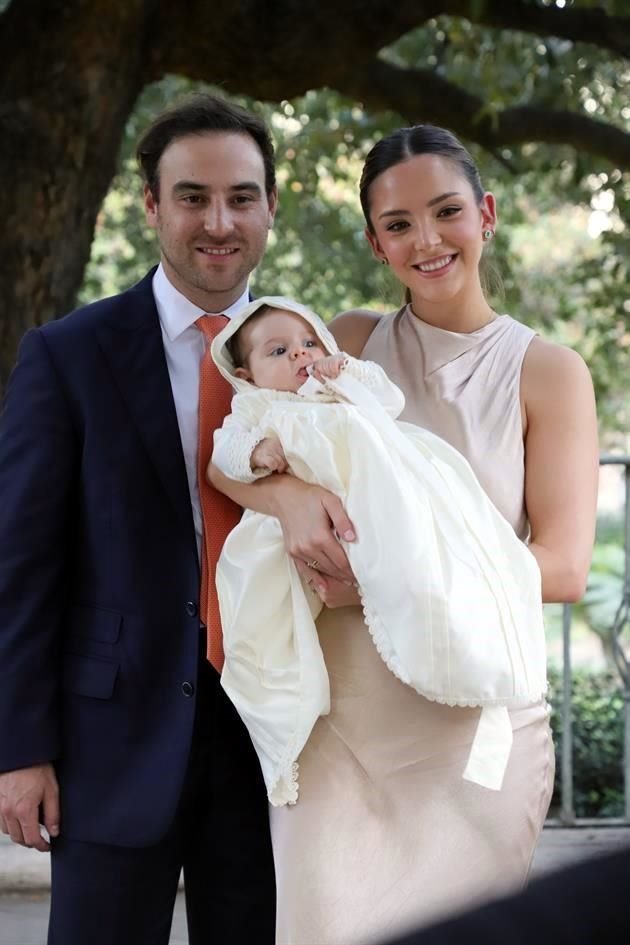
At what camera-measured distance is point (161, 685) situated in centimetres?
222

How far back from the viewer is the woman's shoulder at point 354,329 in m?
2.35

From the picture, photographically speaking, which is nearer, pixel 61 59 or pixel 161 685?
pixel 161 685

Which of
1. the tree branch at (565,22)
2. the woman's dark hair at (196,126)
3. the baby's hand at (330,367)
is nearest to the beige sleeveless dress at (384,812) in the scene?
the baby's hand at (330,367)

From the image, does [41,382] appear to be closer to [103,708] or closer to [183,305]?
[183,305]

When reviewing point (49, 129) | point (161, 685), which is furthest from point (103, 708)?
point (49, 129)

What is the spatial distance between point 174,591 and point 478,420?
0.63 m

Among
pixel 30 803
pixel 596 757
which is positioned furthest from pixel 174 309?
pixel 596 757

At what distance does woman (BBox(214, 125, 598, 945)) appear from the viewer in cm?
192

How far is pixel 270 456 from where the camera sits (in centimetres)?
199

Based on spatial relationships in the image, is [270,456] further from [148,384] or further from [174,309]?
[174,309]

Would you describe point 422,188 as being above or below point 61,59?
below

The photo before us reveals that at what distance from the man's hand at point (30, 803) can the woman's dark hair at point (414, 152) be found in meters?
1.19

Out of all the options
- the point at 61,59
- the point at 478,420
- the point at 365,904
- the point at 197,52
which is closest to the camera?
the point at 365,904

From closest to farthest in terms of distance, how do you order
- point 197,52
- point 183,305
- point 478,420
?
1. point 478,420
2. point 183,305
3. point 197,52
